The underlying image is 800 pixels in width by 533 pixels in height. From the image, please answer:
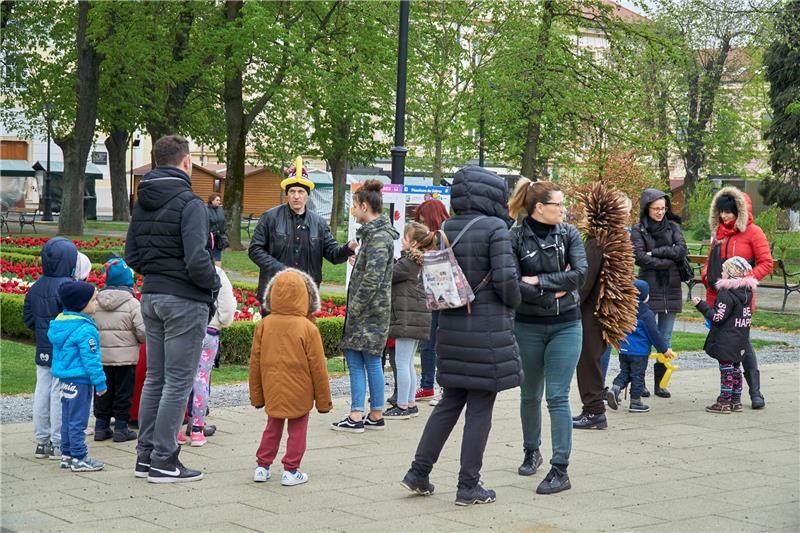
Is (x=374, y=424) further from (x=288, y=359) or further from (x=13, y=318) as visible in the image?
(x=13, y=318)

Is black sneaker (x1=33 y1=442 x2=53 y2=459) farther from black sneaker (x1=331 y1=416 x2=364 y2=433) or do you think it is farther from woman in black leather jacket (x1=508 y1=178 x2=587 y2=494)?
woman in black leather jacket (x1=508 y1=178 x2=587 y2=494)

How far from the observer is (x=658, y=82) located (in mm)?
50844

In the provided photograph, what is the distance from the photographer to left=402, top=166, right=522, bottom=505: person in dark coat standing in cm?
623

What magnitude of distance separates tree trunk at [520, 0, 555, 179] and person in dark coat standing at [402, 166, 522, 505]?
2168 centimetres

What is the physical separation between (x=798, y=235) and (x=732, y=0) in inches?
413

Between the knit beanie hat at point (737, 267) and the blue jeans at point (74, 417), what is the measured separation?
5711 millimetres

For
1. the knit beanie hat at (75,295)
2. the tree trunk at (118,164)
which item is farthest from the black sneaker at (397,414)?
the tree trunk at (118,164)

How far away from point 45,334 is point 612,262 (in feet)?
14.0

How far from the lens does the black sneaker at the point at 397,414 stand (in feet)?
29.5

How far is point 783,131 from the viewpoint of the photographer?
36.0m

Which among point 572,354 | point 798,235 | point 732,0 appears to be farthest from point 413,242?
point 732,0

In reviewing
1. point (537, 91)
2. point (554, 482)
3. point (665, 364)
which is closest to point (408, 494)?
point (554, 482)

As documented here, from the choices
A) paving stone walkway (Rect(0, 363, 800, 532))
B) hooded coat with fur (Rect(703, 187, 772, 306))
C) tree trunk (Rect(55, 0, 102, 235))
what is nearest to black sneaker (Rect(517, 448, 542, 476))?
paving stone walkway (Rect(0, 363, 800, 532))

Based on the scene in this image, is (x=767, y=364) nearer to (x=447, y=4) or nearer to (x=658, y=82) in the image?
(x=447, y=4)
